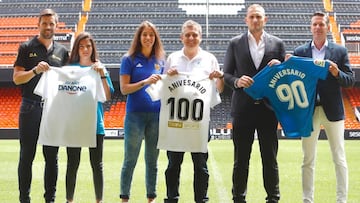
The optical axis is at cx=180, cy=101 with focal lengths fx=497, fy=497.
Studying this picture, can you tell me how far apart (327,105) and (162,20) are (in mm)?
25523

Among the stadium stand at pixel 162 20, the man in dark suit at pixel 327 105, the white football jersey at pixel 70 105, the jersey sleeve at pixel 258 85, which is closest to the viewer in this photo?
the jersey sleeve at pixel 258 85

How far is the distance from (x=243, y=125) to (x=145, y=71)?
38.6 inches

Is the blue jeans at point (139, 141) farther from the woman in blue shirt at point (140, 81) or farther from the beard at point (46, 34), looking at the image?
the beard at point (46, 34)

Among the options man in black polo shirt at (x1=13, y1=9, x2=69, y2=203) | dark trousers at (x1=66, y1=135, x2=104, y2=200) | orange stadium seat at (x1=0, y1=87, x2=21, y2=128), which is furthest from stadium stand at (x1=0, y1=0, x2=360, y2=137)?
dark trousers at (x1=66, y1=135, x2=104, y2=200)

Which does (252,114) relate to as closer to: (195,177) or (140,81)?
(195,177)

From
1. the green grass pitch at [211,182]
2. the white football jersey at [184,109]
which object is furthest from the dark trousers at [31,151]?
the green grass pitch at [211,182]

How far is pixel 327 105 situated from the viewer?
177 inches

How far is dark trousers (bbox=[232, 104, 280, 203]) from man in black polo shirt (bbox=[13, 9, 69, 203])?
5.33ft

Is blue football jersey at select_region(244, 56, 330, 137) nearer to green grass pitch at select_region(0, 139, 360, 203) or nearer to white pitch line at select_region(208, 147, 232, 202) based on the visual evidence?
green grass pitch at select_region(0, 139, 360, 203)

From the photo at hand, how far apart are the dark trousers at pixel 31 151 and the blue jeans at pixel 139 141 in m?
0.63

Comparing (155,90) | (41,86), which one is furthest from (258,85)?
(41,86)

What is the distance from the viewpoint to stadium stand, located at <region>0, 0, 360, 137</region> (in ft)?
91.6

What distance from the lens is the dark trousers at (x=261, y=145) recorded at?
4.31 meters

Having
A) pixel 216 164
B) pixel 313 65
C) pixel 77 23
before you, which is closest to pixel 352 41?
pixel 77 23
